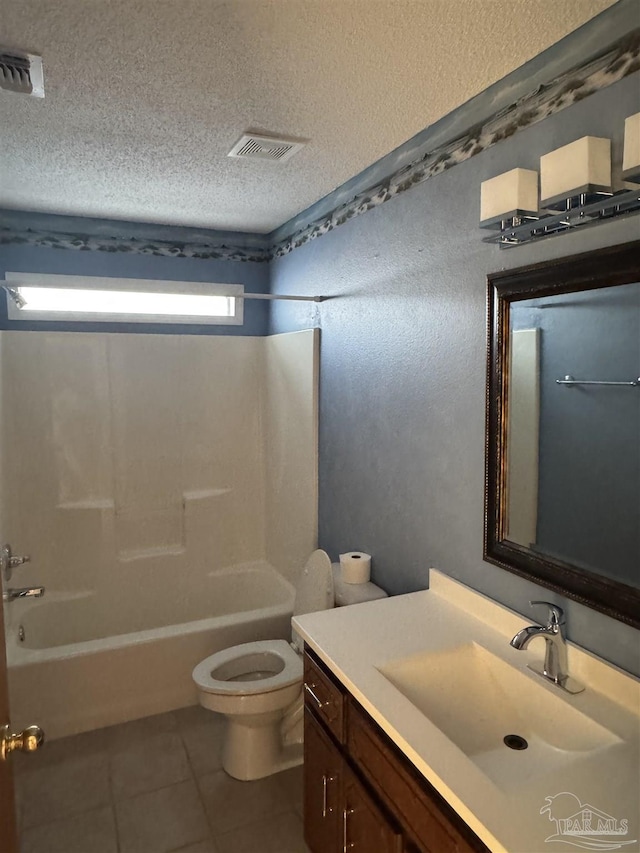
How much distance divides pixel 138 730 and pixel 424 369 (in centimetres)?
212

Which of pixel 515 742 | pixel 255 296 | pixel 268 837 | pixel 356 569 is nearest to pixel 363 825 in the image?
pixel 515 742

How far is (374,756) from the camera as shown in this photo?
146 centimetres

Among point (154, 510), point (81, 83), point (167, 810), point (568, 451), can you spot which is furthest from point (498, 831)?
point (154, 510)

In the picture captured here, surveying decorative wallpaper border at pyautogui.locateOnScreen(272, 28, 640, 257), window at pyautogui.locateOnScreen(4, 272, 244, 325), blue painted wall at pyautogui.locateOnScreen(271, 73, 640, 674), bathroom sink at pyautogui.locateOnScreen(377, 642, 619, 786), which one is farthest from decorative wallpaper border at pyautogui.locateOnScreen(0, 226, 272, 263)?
bathroom sink at pyautogui.locateOnScreen(377, 642, 619, 786)

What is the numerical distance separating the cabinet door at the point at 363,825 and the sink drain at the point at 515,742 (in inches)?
13.8

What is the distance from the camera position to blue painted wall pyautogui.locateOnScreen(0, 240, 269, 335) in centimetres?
327

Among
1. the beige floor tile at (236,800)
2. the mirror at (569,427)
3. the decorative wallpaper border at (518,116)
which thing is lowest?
the beige floor tile at (236,800)

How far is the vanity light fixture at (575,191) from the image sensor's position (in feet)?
4.34

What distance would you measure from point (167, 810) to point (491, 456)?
5.95ft

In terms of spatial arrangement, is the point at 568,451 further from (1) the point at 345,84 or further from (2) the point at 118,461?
(2) the point at 118,461

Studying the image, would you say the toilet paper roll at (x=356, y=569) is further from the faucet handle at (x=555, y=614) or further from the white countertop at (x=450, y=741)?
the faucet handle at (x=555, y=614)

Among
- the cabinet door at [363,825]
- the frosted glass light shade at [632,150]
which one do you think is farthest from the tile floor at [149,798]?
the frosted glass light shade at [632,150]

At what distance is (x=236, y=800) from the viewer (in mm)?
2312

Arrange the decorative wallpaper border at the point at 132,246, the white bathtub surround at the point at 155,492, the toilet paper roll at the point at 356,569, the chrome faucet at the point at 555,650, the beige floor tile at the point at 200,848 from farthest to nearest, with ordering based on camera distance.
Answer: the decorative wallpaper border at the point at 132,246 < the white bathtub surround at the point at 155,492 < the toilet paper roll at the point at 356,569 < the beige floor tile at the point at 200,848 < the chrome faucet at the point at 555,650
